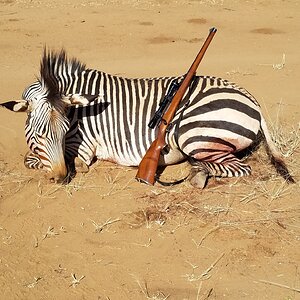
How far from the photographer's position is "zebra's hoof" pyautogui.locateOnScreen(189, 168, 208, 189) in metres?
→ 5.00

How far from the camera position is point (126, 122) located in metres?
5.37

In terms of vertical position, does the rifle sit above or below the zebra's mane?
below

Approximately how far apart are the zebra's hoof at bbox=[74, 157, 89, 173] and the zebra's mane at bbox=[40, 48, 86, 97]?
78 cm

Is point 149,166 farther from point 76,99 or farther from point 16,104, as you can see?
point 16,104

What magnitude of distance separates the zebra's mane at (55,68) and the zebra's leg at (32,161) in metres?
0.84

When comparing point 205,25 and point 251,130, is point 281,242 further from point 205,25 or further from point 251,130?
point 205,25

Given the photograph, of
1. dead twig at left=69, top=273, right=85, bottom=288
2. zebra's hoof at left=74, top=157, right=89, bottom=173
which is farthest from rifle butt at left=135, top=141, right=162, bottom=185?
dead twig at left=69, top=273, right=85, bottom=288

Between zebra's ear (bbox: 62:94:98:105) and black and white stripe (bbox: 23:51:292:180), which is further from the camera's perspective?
black and white stripe (bbox: 23:51:292:180)

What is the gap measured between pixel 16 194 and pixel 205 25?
8.79 m

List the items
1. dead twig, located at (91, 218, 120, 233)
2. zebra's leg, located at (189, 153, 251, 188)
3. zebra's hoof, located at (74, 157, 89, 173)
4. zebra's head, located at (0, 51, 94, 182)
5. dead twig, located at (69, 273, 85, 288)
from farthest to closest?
1. zebra's hoof, located at (74, 157, 89, 173)
2. zebra's leg, located at (189, 153, 251, 188)
3. zebra's head, located at (0, 51, 94, 182)
4. dead twig, located at (91, 218, 120, 233)
5. dead twig, located at (69, 273, 85, 288)

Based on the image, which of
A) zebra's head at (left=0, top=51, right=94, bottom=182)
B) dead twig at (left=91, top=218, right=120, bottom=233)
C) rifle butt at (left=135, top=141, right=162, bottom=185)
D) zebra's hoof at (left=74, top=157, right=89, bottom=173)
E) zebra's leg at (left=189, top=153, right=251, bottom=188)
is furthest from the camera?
zebra's hoof at (left=74, top=157, right=89, bottom=173)

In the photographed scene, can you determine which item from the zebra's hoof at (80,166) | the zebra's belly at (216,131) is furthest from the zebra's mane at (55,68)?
the zebra's belly at (216,131)

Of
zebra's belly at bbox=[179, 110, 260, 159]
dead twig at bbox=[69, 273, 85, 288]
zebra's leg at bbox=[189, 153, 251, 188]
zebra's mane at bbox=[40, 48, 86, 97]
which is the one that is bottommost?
dead twig at bbox=[69, 273, 85, 288]

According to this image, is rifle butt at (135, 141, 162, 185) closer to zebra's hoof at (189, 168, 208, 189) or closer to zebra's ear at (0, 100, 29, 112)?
zebra's hoof at (189, 168, 208, 189)
